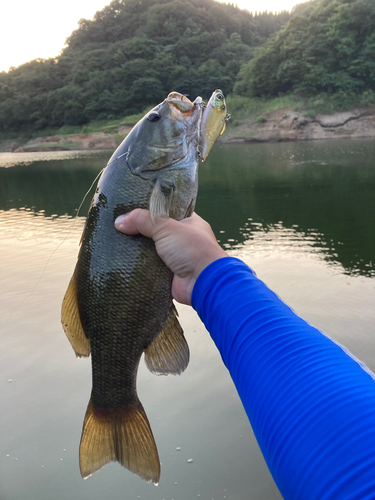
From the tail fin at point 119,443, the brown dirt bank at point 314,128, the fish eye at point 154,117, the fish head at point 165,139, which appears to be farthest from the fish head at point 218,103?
the brown dirt bank at point 314,128

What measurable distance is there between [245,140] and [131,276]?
48.2m

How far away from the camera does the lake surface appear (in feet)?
10.1

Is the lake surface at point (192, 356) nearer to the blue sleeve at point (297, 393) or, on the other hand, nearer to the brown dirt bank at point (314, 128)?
the blue sleeve at point (297, 393)

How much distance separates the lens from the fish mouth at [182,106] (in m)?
2.09

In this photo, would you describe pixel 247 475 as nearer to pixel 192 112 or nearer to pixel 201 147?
pixel 201 147

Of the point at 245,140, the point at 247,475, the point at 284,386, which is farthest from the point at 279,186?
the point at 245,140

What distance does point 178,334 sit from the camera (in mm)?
2074

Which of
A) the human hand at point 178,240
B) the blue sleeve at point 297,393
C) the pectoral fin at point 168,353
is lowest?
the pectoral fin at point 168,353

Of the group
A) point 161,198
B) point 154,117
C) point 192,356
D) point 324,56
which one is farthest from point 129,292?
point 324,56

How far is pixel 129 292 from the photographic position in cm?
195

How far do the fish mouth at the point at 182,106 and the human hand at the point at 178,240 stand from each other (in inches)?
22.6

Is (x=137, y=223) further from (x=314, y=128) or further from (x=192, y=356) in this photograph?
(x=314, y=128)

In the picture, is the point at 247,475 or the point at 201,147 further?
the point at 247,475

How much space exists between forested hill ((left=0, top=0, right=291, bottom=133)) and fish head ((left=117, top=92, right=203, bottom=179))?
59113mm
